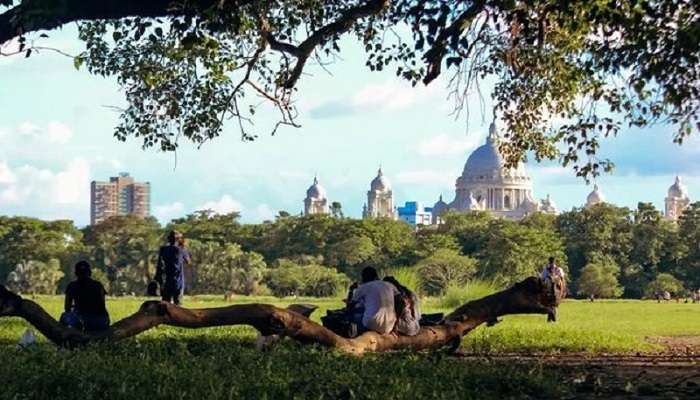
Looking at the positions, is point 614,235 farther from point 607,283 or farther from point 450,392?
point 450,392

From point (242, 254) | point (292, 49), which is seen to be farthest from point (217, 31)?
point (242, 254)

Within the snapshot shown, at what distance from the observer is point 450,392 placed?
8.49 m

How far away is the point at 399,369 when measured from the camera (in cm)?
977

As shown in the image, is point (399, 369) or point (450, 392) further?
point (399, 369)

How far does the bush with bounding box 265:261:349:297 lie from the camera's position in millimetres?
67688

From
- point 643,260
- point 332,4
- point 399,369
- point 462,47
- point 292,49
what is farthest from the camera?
point 643,260

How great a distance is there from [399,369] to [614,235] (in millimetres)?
74173

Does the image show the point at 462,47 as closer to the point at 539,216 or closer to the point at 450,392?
the point at 450,392

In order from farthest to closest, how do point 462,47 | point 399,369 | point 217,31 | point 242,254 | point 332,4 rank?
point 242,254, point 332,4, point 217,31, point 462,47, point 399,369

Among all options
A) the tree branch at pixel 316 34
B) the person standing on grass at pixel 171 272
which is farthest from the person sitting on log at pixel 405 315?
the person standing on grass at pixel 171 272

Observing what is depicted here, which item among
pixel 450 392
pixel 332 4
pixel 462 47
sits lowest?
pixel 450 392

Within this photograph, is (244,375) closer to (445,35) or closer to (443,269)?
(445,35)

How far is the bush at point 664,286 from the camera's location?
72.8 m

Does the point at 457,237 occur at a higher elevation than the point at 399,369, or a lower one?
higher
